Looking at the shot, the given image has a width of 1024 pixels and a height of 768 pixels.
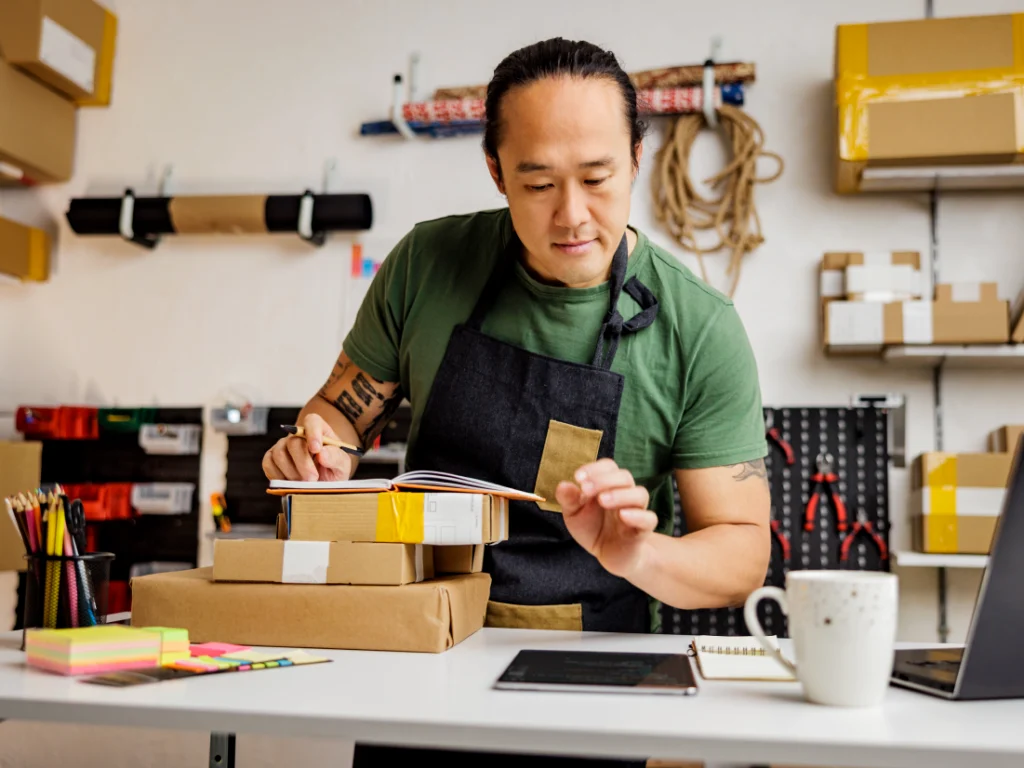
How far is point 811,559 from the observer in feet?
9.42

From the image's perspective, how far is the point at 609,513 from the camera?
108 cm

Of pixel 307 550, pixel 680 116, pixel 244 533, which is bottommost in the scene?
pixel 244 533

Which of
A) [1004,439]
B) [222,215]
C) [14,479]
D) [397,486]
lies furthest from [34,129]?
[1004,439]

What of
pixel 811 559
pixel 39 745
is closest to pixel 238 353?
pixel 39 745

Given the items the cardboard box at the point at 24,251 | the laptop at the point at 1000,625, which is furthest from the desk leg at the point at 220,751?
the cardboard box at the point at 24,251

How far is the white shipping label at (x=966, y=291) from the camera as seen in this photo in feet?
8.89

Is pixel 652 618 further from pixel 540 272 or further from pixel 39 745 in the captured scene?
pixel 39 745

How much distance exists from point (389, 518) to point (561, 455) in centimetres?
47

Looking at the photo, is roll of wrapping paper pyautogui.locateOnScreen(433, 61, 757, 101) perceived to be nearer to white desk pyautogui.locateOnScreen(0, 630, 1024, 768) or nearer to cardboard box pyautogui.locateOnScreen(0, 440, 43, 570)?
cardboard box pyautogui.locateOnScreen(0, 440, 43, 570)

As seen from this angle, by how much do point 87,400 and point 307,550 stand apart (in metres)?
2.72

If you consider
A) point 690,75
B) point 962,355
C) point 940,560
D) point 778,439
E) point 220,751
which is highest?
point 690,75

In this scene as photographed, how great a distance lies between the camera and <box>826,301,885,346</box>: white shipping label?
8.95 feet

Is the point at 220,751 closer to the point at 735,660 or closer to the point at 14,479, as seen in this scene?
the point at 735,660

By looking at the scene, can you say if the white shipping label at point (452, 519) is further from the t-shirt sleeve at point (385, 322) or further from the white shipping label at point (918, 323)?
the white shipping label at point (918, 323)
